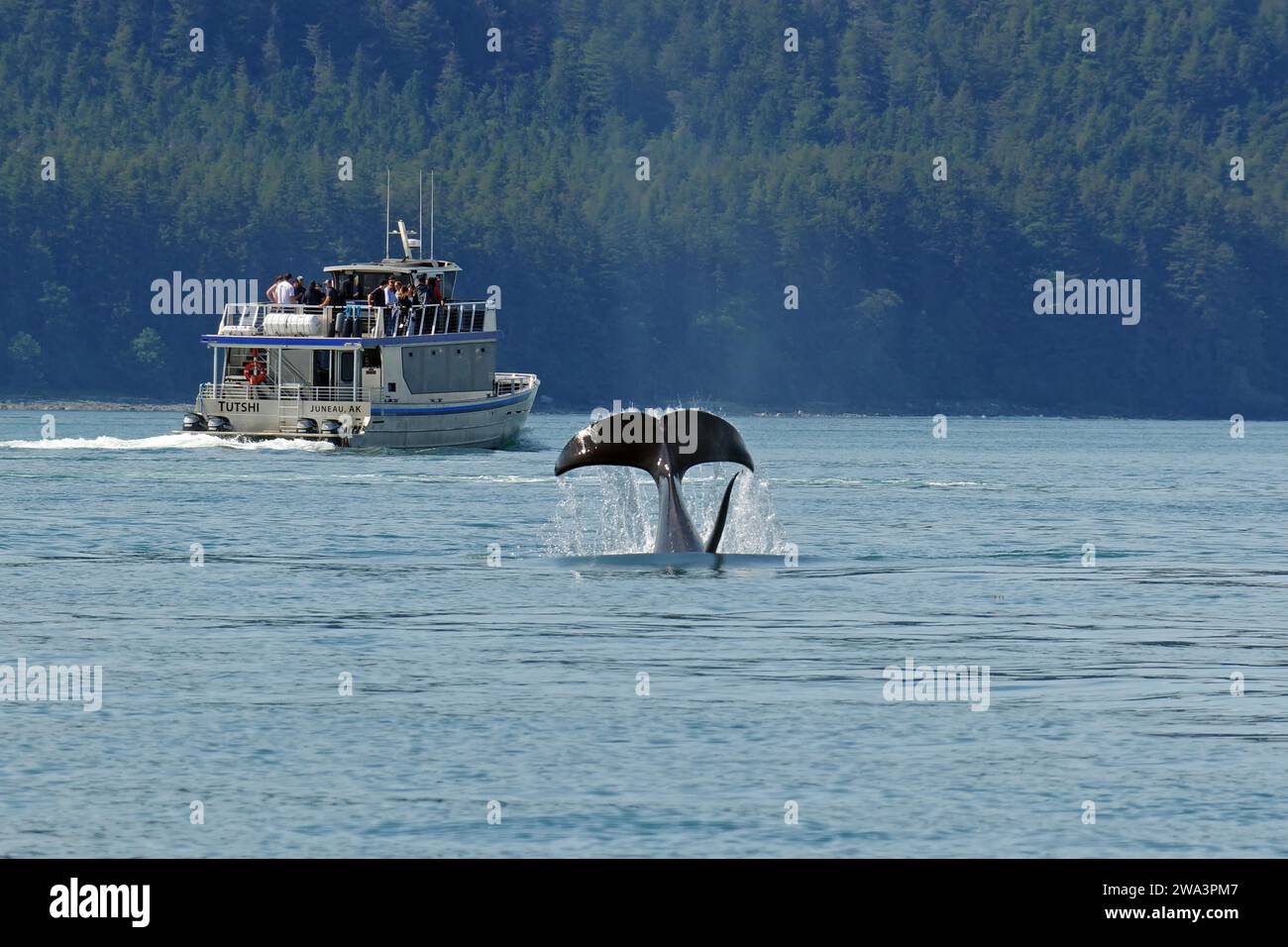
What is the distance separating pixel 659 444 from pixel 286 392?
179 feet

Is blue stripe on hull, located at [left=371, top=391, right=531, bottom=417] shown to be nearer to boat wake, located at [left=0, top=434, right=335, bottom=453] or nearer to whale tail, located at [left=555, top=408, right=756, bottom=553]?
boat wake, located at [left=0, top=434, right=335, bottom=453]

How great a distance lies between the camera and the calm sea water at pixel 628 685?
22047 mm

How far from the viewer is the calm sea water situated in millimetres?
22047

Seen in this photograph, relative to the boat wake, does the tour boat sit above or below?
above

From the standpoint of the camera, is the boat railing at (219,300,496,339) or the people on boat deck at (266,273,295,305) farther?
the people on boat deck at (266,273,295,305)

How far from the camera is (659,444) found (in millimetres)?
39281

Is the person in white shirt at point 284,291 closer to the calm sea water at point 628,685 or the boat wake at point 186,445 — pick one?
the boat wake at point 186,445

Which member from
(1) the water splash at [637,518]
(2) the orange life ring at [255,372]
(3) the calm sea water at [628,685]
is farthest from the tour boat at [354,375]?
(3) the calm sea water at [628,685]

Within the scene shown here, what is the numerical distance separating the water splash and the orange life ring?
2162 cm

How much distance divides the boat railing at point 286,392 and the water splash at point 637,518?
63.7 ft
